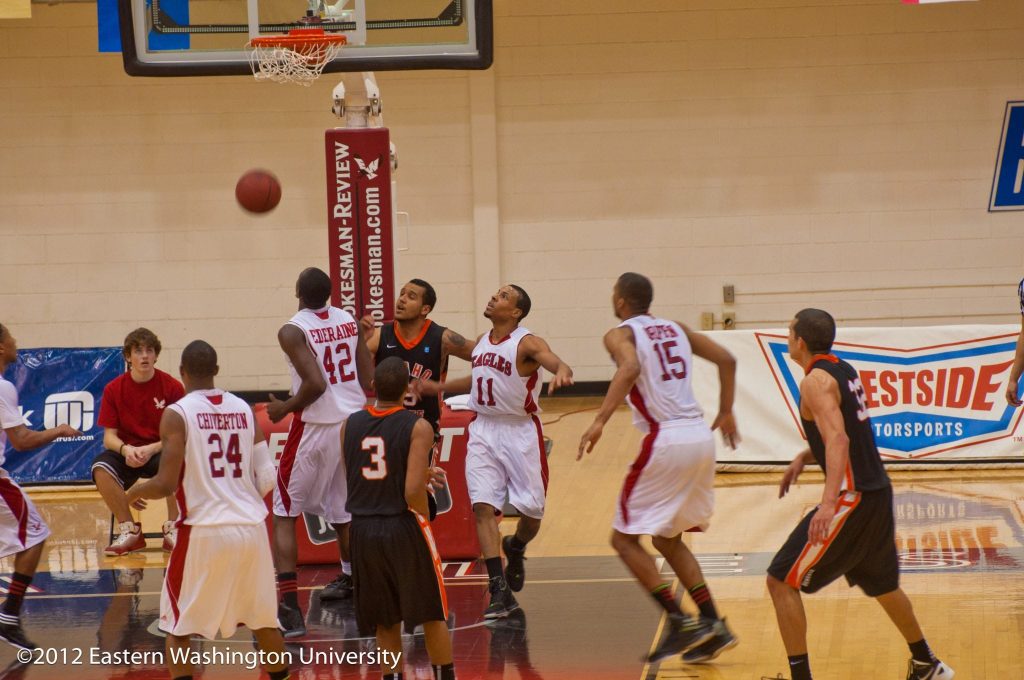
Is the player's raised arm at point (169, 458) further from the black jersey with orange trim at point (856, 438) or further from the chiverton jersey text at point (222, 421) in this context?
the black jersey with orange trim at point (856, 438)

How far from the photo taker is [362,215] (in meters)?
10.0

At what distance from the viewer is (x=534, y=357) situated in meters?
7.71

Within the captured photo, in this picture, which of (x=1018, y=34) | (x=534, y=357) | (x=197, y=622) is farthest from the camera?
(x=1018, y=34)

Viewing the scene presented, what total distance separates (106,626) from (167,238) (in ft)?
30.9

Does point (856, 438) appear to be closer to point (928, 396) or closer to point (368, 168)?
point (368, 168)

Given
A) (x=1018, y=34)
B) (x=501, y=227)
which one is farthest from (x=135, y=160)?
(x=1018, y=34)

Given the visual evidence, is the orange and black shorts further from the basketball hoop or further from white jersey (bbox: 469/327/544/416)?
the basketball hoop

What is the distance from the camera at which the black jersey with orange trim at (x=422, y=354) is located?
825 centimetres

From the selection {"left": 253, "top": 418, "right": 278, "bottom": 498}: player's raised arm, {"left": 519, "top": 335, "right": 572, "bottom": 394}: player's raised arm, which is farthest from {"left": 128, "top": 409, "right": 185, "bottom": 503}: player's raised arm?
{"left": 519, "top": 335, "right": 572, "bottom": 394}: player's raised arm

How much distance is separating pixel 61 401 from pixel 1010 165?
38.1ft

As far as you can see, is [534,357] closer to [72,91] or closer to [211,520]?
[211,520]

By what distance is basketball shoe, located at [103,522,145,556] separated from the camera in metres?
9.36

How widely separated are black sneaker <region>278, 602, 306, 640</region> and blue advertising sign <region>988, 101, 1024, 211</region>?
1177 centimetres

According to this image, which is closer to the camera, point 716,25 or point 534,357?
point 534,357
